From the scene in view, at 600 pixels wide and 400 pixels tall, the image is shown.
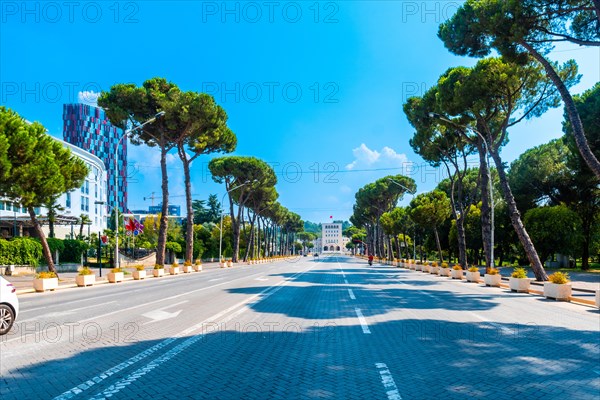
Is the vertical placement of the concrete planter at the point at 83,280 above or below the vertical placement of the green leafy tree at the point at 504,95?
below

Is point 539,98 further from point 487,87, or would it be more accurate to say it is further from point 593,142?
point 593,142

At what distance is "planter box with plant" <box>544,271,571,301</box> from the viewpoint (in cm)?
1595

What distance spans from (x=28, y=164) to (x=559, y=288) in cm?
2328

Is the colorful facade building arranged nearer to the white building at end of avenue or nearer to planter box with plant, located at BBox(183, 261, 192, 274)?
the white building at end of avenue

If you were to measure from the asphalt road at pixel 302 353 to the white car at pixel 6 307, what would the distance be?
10.2 inches

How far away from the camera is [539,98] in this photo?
24734mm

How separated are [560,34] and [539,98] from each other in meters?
7.38

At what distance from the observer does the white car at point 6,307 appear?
29.3ft

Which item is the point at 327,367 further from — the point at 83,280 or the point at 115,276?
the point at 115,276

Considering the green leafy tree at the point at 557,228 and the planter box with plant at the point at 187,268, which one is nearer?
the green leafy tree at the point at 557,228

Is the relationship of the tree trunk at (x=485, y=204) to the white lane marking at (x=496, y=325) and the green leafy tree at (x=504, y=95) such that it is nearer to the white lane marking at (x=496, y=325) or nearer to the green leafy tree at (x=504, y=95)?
the green leafy tree at (x=504, y=95)

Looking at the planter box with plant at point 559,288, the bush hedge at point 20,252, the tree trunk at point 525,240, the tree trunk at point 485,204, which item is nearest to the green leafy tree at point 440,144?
the tree trunk at point 485,204

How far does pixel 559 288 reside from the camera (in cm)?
1602

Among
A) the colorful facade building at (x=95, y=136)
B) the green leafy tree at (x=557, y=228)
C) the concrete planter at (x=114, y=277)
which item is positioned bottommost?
the concrete planter at (x=114, y=277)
